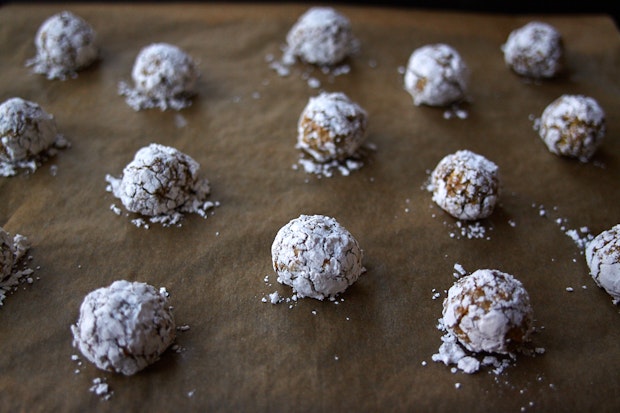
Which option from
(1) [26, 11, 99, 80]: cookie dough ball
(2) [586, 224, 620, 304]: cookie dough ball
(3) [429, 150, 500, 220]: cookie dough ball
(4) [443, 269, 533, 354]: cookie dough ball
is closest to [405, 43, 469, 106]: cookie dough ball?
(3) [429, 150, 500, 220]: cookie dough ball

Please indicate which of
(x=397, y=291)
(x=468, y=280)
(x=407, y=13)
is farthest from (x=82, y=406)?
(x=407, y=13)

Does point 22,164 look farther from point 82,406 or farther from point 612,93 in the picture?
point 612,93

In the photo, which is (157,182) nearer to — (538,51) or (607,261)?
(607,261)

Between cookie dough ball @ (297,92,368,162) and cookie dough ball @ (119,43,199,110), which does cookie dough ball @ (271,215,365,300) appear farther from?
cookie dough ball @ (119,43,199,110)

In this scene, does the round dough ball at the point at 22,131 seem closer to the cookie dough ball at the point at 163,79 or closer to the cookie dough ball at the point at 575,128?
the cookie dough ball at the point at 163,79

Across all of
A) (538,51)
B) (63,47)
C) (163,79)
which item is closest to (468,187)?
(538,51)

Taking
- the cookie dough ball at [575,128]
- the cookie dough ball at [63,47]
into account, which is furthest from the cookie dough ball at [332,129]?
the cookie dough ball at [63,47]

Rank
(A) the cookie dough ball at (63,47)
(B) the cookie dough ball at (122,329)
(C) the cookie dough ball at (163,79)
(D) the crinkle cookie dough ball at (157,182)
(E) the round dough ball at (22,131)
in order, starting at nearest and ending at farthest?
(B) the cookie dough ball at (122,329) < (D) the crinkle cookie dough ball at (157,182) < (E) the round dough ball at (22,131) < (C) the cookie dough ball at (163,79) < (A) the cookie dough ball at (63,47)
